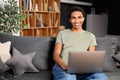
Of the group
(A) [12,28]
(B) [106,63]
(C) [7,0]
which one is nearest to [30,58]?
(B) [106,63]

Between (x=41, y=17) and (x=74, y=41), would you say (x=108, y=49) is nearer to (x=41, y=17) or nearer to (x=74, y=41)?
(x=74, y=41)

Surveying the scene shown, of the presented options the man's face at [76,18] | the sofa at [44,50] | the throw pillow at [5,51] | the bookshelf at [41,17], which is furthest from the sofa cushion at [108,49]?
the bookshelf at [41,17]

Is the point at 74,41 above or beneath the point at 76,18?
beneath

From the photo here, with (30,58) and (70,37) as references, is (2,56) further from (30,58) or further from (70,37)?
(70,37)

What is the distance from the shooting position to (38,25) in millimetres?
5625

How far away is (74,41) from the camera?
256 cm

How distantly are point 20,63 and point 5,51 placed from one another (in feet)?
0.88

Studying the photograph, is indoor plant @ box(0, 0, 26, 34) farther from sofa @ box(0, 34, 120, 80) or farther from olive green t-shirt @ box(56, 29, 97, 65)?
olive green t-shirt @ box(56, 29, 97, 65)

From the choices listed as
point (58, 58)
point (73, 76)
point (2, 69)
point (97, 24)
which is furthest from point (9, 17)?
point (97, 24)

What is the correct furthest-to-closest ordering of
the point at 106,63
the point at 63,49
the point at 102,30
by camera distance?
the point at 102,30 < the point at 106,63 < the point at 63,49

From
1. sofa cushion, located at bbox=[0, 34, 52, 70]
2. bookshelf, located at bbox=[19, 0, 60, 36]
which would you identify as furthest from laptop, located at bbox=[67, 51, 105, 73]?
bookshelf, located at bbox=[19, 0, 60, 36]

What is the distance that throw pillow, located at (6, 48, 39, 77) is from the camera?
8.46 ft

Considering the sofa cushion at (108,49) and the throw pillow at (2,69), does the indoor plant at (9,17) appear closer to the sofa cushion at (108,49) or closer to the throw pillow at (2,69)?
the throw pillow at (2,69)

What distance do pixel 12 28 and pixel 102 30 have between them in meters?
3.80
